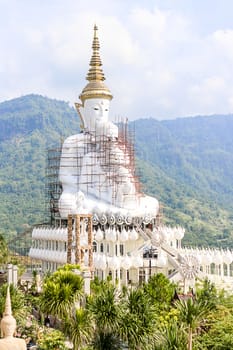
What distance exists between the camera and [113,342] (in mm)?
20766

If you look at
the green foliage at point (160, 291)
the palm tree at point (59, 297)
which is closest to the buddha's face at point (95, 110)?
the green foliage at point (160, 291)

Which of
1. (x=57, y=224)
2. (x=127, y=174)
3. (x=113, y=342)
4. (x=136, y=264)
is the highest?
(x=127, y=174)

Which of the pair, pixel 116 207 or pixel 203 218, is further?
pixel 203 218

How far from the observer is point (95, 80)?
49.9 meters

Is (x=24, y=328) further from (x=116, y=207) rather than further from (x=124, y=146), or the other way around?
(x=124, y=146)

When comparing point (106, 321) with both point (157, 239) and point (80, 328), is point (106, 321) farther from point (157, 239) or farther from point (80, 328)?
point (157, 239)

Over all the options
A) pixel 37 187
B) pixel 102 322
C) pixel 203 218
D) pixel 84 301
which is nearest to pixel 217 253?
pixel 84 301

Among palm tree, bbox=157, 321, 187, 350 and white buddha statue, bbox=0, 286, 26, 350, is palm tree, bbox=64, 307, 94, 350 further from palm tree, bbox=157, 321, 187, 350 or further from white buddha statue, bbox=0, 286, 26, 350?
white buddha statue, bbox=0, 286, 26, 350

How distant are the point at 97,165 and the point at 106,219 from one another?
18.6 ft

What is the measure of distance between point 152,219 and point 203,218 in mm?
71346

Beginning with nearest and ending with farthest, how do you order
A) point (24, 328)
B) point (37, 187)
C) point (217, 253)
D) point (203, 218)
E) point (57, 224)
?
point (24, 328) < point (217, 253) < point (57, 224) < point (203, 218) < point (37, 187)

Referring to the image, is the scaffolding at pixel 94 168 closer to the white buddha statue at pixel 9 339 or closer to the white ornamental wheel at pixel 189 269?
the white ornamental wheel at pixel 189 269

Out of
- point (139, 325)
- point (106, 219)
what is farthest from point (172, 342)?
point (106, 219)

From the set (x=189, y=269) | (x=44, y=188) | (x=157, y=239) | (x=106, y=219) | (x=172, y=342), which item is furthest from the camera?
(x=44, y=188)
